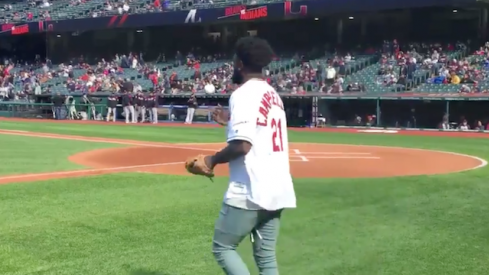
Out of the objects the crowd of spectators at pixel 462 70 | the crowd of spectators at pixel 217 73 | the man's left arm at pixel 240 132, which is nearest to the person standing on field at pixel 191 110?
the crowd of spectators at pixel 217 73

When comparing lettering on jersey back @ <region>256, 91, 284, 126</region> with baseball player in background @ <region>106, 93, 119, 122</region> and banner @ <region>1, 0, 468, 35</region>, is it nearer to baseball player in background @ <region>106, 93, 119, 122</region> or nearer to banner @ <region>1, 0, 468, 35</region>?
banner @ <region>1, 0, 468, 35</region>

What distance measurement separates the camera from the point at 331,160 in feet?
47.2

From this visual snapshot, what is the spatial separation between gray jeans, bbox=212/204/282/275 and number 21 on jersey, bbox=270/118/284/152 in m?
0.40

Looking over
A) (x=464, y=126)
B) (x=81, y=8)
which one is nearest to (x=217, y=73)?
(x=464, y=126)

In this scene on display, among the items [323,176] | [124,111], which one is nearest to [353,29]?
[124,111]

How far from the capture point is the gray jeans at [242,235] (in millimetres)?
3900

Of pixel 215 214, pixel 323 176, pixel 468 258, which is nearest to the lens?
pixel 468 258

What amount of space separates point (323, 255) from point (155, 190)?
4094mm

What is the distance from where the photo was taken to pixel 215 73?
35594mm

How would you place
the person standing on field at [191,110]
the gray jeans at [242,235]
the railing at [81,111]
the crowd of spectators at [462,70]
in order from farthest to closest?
the railing at [81,111] < the person standing on field at [191,110] < the crowd of spectators at [462,70] < the gray jeans at [242,235]

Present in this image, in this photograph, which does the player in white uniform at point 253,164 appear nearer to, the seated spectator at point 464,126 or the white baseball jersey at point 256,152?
the white baseball jersey at point 256,152

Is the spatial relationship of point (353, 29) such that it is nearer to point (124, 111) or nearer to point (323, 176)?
point (124, 111)

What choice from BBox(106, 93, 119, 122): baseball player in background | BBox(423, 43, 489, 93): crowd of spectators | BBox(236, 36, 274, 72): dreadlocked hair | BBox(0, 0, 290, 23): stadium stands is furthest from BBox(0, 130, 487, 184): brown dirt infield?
BBox(0, 0, 290, 23): stadium stands

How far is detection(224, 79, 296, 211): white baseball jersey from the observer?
3.77 m
